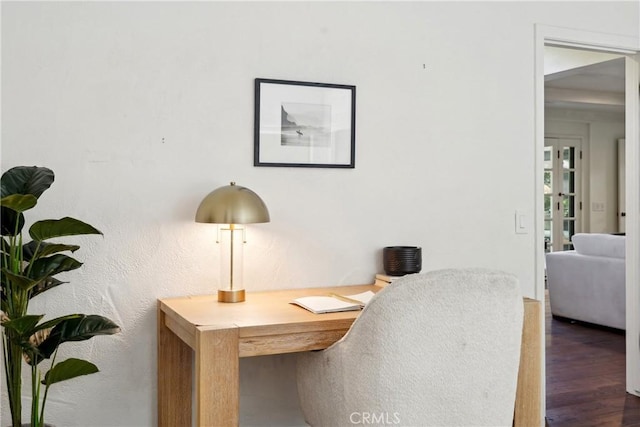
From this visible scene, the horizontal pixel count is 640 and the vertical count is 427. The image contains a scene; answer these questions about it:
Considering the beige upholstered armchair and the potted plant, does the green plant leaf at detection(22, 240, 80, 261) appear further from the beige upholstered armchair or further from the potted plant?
the beige upholstered armchair

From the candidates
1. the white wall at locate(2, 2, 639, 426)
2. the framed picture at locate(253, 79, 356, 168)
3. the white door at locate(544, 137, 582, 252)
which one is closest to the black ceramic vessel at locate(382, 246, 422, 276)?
the white wall at locate(2, 2, 639, 426)

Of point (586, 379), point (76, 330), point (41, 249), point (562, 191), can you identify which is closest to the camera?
point (76, 330)

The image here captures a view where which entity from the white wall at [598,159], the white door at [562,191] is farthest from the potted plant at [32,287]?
the white wall at [598,159]

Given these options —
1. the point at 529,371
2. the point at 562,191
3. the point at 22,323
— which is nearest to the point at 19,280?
the point at 22,323

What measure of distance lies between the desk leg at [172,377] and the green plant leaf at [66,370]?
0.47 m

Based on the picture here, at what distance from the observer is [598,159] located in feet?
29.1

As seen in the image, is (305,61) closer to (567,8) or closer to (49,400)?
(567,8)

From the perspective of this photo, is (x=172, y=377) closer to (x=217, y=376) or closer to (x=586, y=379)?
(x=217, y=376)

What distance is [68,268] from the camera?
6.72ft

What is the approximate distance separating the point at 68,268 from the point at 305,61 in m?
1.28

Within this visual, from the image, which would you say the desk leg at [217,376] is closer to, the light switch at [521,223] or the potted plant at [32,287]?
the potted plant at [32,287]

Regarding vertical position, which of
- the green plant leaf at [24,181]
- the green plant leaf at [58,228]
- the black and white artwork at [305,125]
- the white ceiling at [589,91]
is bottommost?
the green plant leaf at [58,228]

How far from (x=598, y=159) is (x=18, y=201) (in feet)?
28.0

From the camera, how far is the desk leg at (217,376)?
6.18 ft
